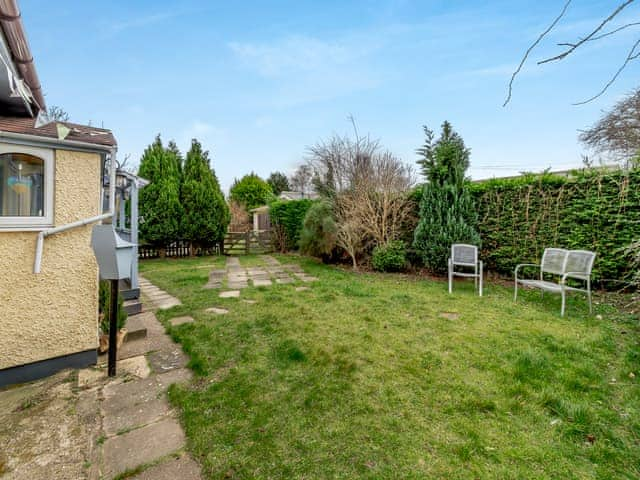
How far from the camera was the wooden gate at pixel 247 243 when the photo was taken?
39.4 feet

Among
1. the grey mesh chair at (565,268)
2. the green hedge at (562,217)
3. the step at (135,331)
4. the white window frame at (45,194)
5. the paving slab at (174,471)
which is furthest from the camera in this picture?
the green hedge at (562,217)

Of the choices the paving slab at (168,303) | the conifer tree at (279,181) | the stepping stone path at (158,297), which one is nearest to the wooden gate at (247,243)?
the stepping stone path at (158,297)

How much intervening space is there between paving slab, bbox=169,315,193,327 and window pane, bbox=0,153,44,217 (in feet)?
6.51

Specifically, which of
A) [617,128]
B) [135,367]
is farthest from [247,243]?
[617,128]

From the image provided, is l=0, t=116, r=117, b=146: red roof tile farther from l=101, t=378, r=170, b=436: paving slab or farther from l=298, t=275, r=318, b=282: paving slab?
l=298, t=275, r=318, b=282: paving slab

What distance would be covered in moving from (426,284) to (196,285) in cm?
489

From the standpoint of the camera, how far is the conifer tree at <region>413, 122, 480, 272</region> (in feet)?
20.9

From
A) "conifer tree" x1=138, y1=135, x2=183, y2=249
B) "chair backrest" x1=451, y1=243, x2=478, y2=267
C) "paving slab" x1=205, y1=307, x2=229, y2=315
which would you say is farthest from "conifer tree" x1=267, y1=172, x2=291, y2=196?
"paving slab" x1=205, y1=307, x2=229, y2=315

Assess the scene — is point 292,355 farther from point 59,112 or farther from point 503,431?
point 59,112

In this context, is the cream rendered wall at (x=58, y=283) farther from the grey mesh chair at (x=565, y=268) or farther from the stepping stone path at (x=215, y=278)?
the grey mesh chair at (x=565, y=268)

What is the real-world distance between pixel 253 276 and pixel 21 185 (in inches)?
198

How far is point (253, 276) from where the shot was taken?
7.06 meters

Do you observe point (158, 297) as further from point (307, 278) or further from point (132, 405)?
point (132, 405)

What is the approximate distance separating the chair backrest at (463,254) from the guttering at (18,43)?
6499mm
